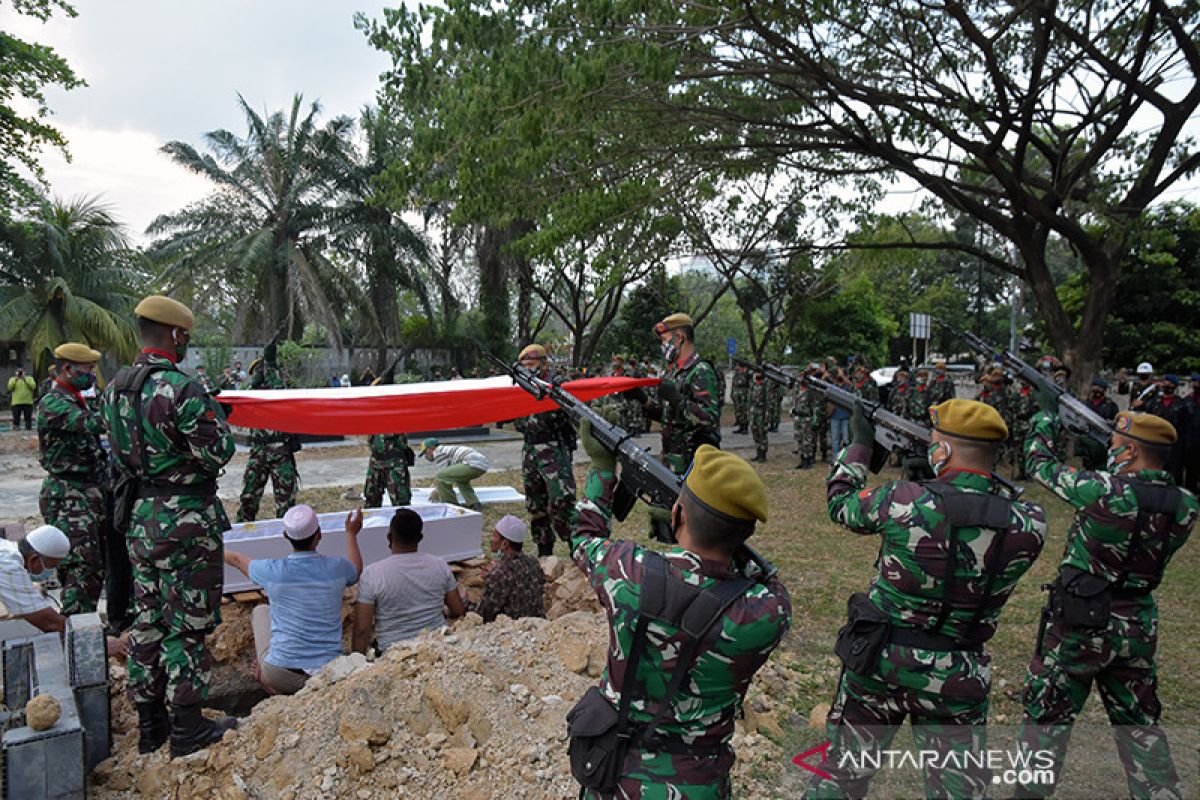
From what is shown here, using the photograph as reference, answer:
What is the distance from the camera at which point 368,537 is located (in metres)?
5.90

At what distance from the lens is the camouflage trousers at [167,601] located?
3549mm

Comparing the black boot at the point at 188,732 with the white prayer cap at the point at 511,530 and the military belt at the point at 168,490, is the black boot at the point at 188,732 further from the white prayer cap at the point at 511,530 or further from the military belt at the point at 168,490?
the white prayer cap at the point at 511,530

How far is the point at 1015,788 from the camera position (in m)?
3.24

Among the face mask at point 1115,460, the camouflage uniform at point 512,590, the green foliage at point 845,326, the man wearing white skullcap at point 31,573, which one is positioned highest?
the green foliage at point 845,326

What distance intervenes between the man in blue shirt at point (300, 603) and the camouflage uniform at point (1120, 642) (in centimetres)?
347

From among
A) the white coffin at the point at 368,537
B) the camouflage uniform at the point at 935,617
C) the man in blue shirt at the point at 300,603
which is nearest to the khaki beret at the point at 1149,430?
the camouflage uniform at the point at 935,617

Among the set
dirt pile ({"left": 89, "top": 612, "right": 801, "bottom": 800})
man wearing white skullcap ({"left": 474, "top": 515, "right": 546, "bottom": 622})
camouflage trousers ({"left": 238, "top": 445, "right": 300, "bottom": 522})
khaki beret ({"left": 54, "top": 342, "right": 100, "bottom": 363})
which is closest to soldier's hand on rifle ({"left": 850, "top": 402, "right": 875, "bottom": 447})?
dirt pile ({"left": 89, "top": 612, "right": 801, "bottom": 800})

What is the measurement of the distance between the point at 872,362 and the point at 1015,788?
2739 centimetres

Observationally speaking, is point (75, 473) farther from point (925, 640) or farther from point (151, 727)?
point (925, 640)

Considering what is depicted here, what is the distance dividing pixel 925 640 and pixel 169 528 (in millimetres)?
3207

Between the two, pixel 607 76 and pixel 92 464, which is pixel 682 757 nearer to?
pixel 92 464

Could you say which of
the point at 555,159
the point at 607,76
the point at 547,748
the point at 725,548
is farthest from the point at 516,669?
the point at 555,159

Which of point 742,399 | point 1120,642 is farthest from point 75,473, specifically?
point 742,399

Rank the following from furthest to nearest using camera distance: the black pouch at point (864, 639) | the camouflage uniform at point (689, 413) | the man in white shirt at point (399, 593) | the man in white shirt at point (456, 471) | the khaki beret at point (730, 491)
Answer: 1. the man in white shirt at point (456, 471)
2. the camouflage uniform at point (689, 413)
3. the man in white shirt at point (399, 593)
4. the black pouch at point (864, 639)
5. the khaki beret at point (730, 491)
